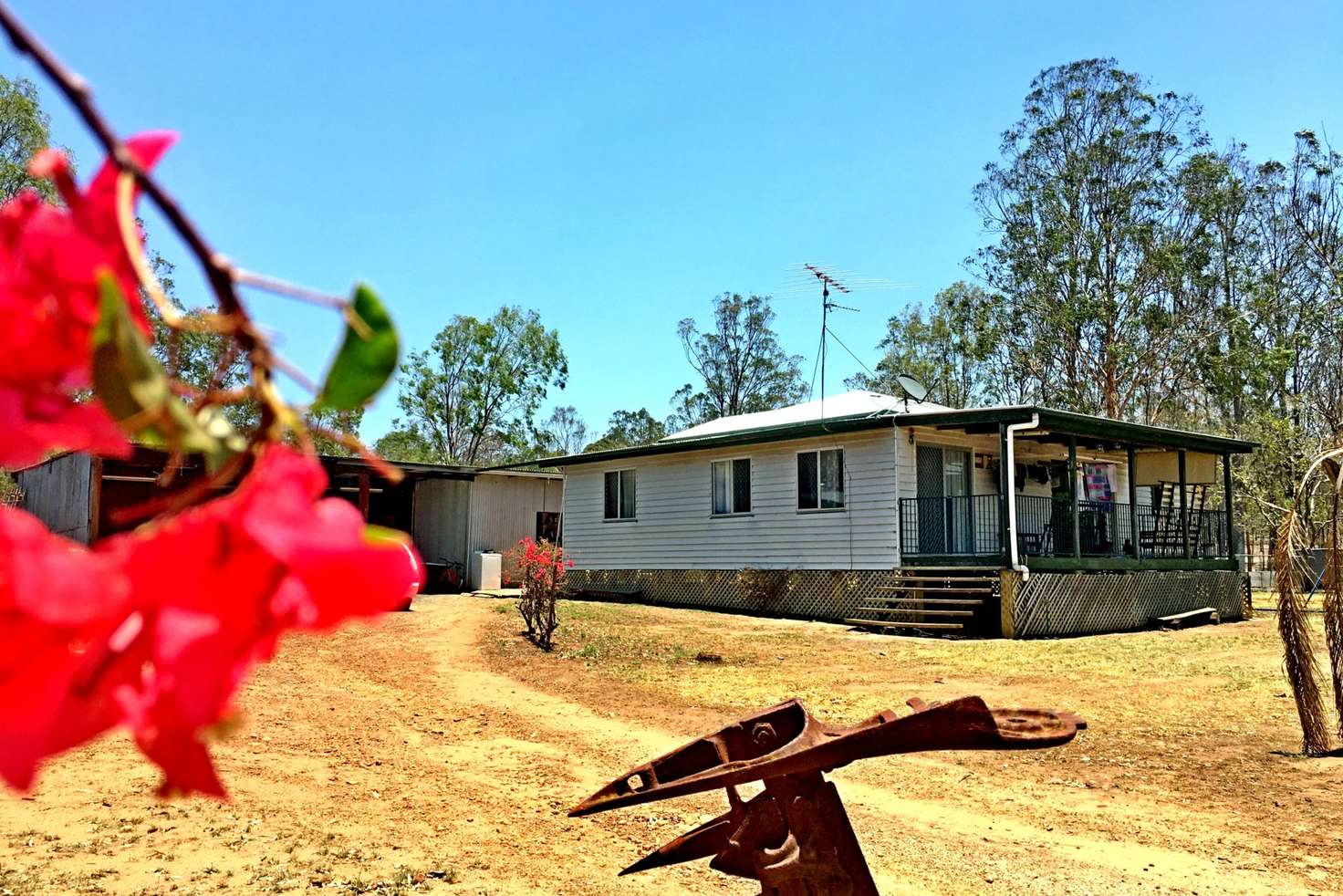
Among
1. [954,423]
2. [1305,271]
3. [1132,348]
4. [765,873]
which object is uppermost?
[1305,271]

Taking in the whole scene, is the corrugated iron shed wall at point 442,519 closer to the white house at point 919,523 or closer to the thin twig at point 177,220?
the white house at point 919,523

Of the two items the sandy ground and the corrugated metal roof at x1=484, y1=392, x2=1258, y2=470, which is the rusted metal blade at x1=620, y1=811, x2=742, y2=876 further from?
the corrugated metal roof at x1=484, y1=392, x2=1258, y2=470

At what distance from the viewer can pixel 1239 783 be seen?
7.16 m

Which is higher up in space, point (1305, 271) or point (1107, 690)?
point (1305, 271)

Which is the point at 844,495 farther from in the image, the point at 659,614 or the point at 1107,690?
the point at 1107,690

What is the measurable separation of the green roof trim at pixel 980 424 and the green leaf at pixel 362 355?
16.8 metres

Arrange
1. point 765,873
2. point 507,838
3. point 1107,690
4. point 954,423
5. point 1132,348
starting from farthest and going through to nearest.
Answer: point 1132,348
point 954,423
point 1107,690
point 507,838
point 765,873

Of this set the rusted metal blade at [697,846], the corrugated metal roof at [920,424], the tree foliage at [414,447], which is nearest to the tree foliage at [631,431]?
the tree foliage at [414,447]

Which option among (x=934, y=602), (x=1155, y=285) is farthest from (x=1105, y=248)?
(x=934, y=602)

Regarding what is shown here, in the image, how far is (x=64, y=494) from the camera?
85.2 feet

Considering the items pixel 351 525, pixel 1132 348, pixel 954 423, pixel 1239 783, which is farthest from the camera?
pixel 1132 348

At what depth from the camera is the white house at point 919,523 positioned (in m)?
17.1

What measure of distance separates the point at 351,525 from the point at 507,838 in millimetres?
5849


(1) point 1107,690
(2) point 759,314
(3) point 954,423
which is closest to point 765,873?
(1) point 1107,690
